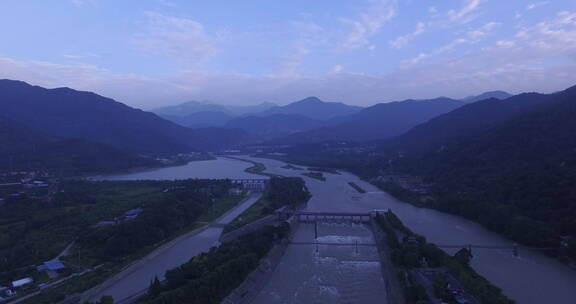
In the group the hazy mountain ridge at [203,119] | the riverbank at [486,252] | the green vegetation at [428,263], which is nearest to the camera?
the green vegetation at [428,263]

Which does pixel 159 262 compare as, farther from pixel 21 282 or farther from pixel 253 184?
pixel 253 184

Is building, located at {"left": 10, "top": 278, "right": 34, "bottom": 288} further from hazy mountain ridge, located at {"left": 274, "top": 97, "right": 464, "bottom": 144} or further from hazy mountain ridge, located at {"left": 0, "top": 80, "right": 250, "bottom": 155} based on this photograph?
hazy mountain ridge, located at {"left": 274, "top": 97, "right": 464, "bottom": 144}

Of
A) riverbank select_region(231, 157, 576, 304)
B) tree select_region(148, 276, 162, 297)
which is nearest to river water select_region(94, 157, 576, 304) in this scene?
riverbank select_region(231, 157, 576, 304)

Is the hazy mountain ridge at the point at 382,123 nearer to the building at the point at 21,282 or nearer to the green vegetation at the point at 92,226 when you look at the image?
the green vegetation at the point at 92,226

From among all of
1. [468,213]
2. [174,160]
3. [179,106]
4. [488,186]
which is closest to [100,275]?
[468,213]

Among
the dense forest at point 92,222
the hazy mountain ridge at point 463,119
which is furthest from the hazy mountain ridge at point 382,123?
the dense forest at point 92,222

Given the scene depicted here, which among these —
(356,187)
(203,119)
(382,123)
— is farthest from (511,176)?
(203,119)
